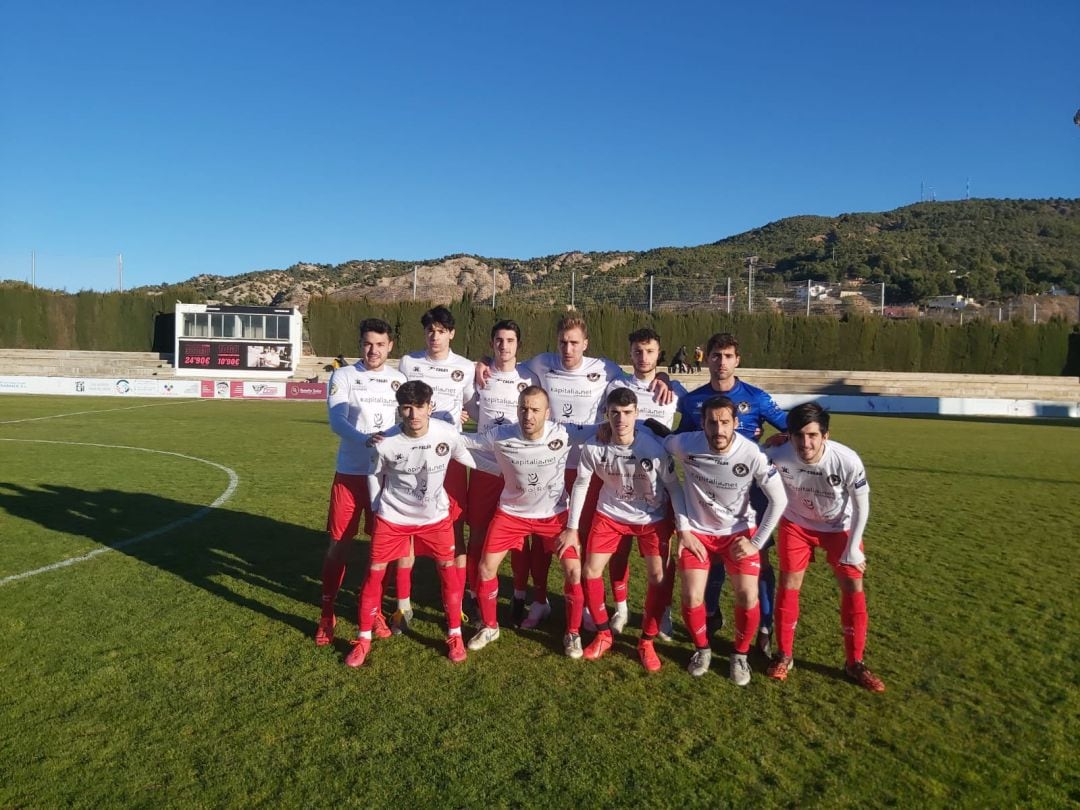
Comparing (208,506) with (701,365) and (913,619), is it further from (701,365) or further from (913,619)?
(701,365)

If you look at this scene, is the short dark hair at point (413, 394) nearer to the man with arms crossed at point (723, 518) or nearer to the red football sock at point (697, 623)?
the man with arms crossed at point (723, 518)

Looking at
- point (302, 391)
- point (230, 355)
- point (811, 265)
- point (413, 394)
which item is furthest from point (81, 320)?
point (811, 265)

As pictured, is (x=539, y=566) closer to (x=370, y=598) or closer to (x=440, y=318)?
(x=370, y=598)

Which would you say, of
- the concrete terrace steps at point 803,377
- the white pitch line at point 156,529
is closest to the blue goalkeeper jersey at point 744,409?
the white pitch line at point 156,529

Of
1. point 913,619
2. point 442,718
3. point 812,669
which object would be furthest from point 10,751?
point 913,619

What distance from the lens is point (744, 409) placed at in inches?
187

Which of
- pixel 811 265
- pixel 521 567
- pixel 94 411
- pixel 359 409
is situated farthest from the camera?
pixel 811 265

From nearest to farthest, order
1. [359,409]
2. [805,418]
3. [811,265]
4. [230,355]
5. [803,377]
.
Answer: [805,418] → [359,409] → [230,355] → [803,377] → [811,265]

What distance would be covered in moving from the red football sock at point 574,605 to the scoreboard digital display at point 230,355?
95.9 ft

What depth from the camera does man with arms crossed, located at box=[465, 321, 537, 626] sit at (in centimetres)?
495

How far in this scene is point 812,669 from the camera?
4.22 meters

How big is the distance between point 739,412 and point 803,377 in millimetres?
31957

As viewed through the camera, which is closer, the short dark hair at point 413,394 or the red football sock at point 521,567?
the short dark hair at point 413,394

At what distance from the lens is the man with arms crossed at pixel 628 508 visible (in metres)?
4.32
